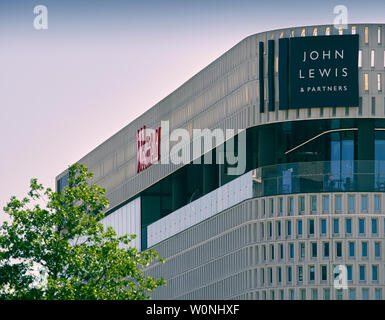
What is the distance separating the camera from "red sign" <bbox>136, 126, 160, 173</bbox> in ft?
416

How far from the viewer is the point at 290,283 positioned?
9825 cm

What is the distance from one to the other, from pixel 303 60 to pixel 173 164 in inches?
954

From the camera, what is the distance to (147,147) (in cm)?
13012

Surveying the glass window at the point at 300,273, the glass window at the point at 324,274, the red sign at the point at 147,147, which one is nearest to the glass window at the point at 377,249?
the glass window at the point at 324,274

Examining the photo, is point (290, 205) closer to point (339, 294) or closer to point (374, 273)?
point (339, 294)

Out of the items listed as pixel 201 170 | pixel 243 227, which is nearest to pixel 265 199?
pixel 243 227

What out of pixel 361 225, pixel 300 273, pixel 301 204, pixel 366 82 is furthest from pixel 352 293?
pixel 366 82

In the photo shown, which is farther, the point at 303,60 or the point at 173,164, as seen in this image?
the point at 173,164

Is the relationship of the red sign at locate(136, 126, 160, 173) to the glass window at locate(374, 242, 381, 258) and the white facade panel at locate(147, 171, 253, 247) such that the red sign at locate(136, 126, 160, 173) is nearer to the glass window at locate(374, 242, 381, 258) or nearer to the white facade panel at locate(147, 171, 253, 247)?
the white facade panel at locate(147, 171, 253, 247)

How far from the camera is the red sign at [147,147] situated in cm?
12688

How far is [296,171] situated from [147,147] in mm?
33484
